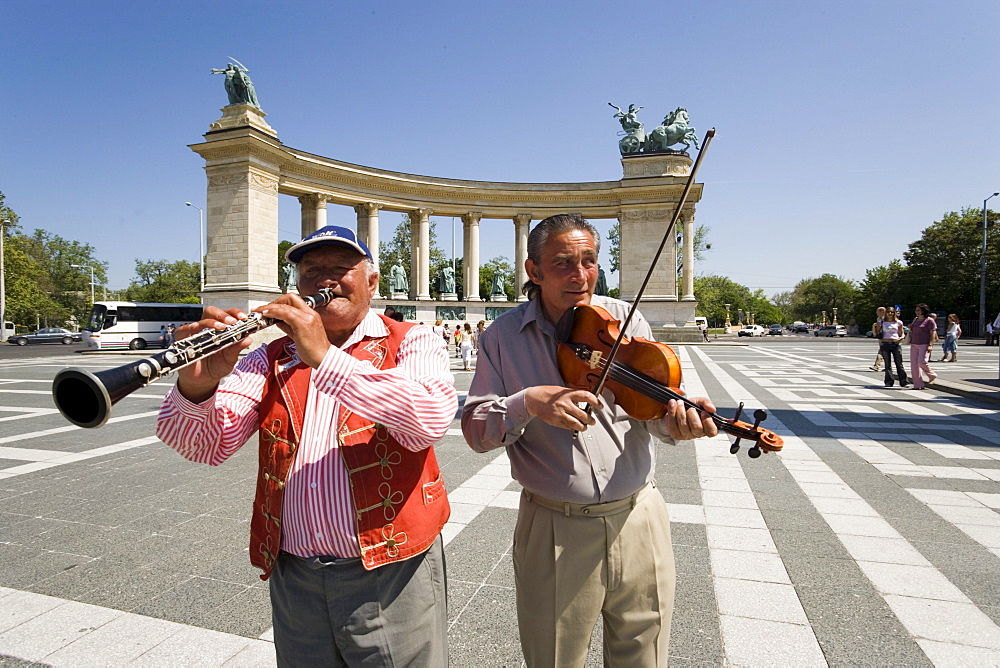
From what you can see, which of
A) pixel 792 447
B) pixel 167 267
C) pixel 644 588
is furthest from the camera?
pixel 167 267

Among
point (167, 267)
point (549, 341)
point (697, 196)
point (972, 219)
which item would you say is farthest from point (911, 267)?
point (167, 267)

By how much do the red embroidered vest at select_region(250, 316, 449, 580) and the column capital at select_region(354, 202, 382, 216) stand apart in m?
34.1

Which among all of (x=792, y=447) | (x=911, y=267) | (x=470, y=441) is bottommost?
(x=792, y=447)

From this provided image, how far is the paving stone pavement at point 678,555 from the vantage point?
2.61 metres

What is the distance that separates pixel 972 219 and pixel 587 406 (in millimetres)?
60406

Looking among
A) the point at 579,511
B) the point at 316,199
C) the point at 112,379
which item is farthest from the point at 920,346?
the point at 316,199

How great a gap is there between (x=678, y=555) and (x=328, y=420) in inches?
108

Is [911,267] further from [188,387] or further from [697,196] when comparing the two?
[188,387]

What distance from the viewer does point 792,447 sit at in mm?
6559

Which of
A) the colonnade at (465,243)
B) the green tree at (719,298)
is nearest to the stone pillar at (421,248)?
the colonnade at (465,243)

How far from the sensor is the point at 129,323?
1261 inches

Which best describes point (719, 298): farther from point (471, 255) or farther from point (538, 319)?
point (538, 319)

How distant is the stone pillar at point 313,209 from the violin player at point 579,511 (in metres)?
31.7

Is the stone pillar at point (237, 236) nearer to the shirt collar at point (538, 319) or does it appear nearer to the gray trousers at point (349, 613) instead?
the shirt collar at point (538, 319)
